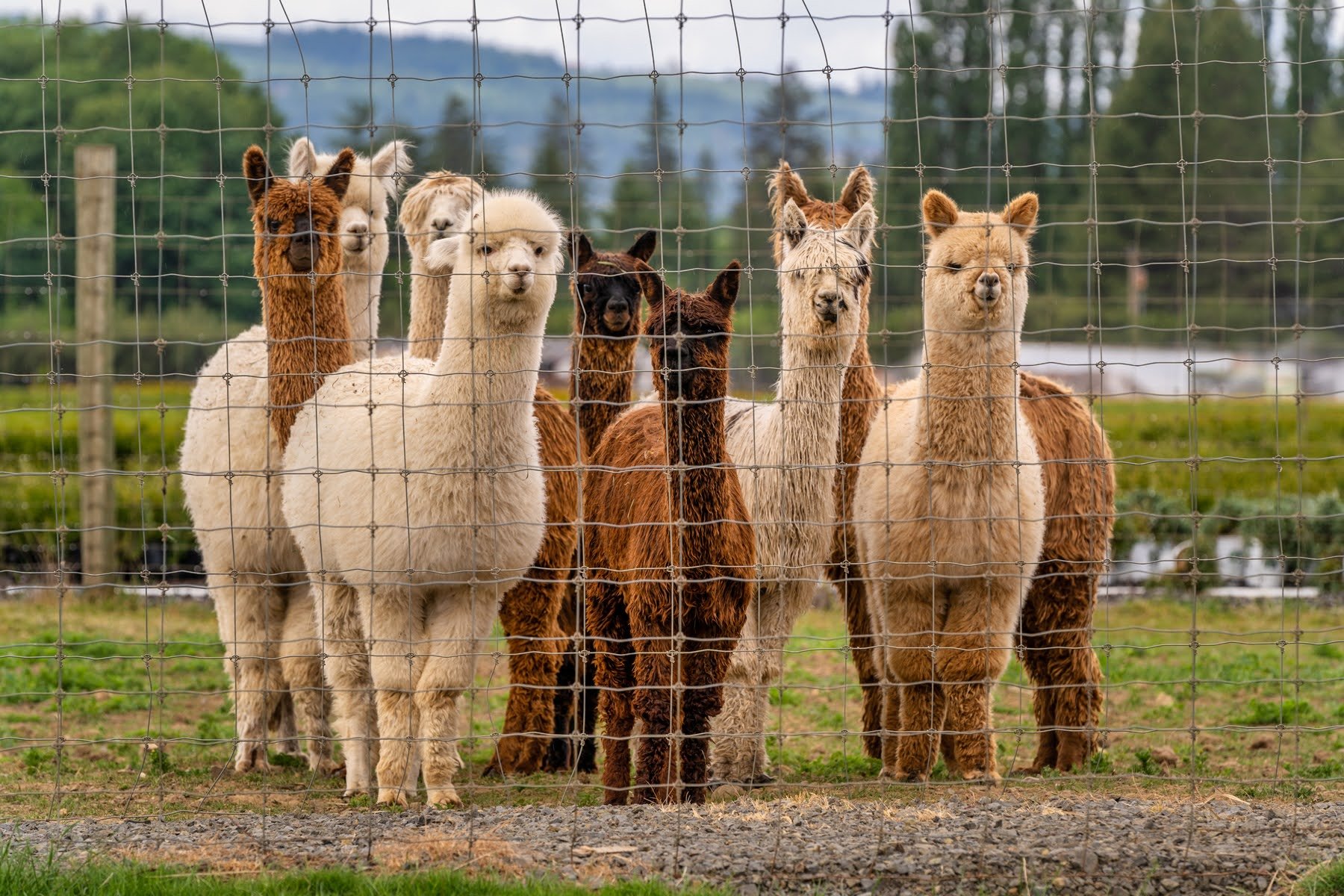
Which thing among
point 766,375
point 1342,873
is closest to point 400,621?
point 1342,873

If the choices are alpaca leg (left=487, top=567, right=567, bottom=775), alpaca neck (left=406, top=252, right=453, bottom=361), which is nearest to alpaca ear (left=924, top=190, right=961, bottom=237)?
alpaca leg (left=487, top=567, right=567, bottom=775)

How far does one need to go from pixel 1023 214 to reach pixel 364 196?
332 cm

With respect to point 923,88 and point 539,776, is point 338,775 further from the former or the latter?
point 923,88

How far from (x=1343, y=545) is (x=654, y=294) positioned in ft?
32.1

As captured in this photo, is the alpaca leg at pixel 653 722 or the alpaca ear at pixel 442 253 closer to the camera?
the alpaca leg at pixel 653 722

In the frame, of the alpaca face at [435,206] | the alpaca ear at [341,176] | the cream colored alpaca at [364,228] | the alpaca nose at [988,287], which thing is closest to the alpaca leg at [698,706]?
the alpaca nose at [988,287]

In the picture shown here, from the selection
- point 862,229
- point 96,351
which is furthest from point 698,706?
point 96,351

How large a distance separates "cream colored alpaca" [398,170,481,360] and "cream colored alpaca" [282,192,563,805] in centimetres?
126

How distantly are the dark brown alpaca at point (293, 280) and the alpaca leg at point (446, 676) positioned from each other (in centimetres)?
123

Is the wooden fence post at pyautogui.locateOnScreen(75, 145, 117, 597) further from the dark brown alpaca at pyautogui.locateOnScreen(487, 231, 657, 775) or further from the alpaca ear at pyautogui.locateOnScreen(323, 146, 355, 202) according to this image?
the dark brown alpaca at pyautogui.locateOnScreen(487, 231, 657, 775)

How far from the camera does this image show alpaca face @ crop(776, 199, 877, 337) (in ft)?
20.6

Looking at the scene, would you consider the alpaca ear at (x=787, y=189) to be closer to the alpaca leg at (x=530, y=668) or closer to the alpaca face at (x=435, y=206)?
the alpaca face at (x=435, y=206)

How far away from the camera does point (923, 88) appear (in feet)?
112

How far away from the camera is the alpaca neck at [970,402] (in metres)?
6.36
